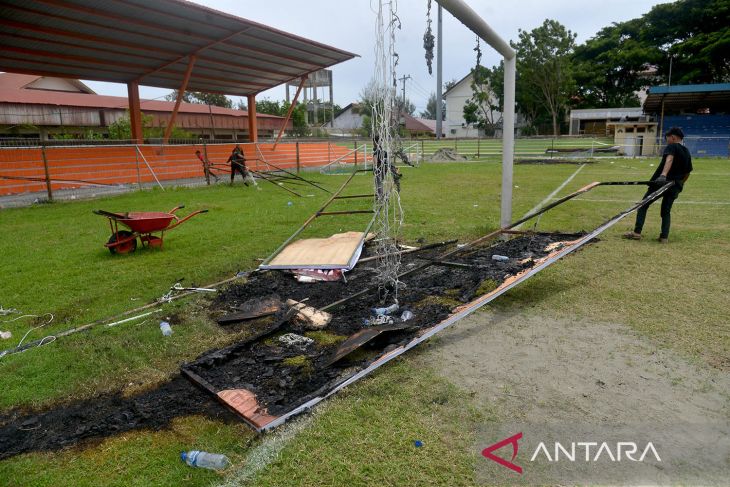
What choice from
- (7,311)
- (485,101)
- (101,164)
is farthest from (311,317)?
(485,101)

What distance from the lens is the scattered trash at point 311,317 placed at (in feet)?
14.1

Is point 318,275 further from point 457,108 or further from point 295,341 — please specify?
point 457,108

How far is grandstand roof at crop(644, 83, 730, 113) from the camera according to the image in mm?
25688

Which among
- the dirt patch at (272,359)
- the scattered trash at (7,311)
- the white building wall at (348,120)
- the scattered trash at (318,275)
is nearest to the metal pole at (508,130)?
the dirt patch at (272,359)

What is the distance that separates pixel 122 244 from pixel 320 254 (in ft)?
10.6

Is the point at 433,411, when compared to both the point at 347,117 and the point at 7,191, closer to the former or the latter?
the point at 7,191

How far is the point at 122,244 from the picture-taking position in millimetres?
7102

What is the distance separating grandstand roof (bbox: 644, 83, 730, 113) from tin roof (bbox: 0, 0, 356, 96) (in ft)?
60.8

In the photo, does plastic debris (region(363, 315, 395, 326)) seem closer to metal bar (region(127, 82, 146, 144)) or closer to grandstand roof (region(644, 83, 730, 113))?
metal bar (region(127, 82, 146, 144))

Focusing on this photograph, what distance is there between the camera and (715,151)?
27.3 m

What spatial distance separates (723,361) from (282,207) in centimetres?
959

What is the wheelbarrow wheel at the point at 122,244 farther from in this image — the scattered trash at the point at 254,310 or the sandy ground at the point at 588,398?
the sandy ground at the point at 588,398

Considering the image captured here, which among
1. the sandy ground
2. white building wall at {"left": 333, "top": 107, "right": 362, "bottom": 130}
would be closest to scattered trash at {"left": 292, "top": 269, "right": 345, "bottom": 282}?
the sandy ground

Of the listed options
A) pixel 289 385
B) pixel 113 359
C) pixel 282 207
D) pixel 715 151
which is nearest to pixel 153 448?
pixel 289 385
